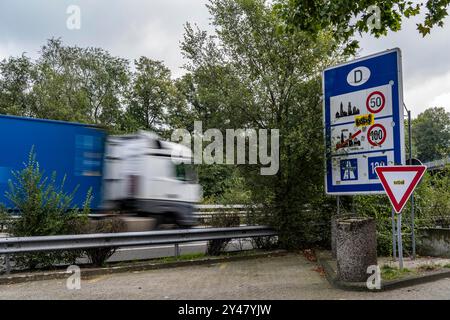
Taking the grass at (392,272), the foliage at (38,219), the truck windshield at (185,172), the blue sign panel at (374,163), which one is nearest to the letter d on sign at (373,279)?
the grass at (392,272)

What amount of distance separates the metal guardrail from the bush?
1.26 ft

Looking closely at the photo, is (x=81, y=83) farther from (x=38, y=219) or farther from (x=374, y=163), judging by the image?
(x=374, y=163)

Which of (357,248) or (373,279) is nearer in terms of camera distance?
(373,279)

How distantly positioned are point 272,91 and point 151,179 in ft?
13.3

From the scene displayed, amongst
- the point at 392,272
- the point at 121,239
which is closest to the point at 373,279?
the point at 392,272

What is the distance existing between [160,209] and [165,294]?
241 inches

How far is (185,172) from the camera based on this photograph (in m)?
13.6

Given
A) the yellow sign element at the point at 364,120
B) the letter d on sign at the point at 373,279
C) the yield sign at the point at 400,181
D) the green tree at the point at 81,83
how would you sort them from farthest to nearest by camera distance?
the green tree at the point at 81,83 < the yellow sign element at the point at 364,120 < the yield sign at the point at 400,181 < the letter d on sign at the point at 373,279

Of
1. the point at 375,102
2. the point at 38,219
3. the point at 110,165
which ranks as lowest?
the point at 38,219

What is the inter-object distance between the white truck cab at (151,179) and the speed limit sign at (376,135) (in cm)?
553

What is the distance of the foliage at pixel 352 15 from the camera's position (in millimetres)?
9688

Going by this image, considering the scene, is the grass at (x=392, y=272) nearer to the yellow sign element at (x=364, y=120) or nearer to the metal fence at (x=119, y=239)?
the yellow sign element at (x=364, y=120)

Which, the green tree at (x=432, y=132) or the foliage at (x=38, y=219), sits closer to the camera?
the foliage at (x=38, y=219)
